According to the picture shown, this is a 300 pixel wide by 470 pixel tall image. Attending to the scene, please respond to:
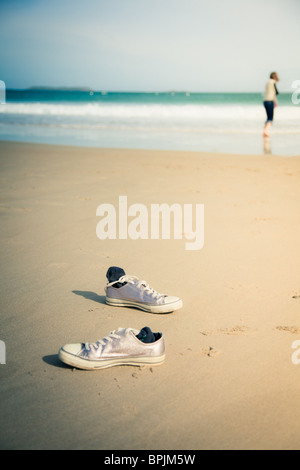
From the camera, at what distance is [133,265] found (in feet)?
11.8

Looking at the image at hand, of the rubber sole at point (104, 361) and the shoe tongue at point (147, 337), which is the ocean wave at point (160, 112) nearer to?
the shoe tongue at point (147, 337)

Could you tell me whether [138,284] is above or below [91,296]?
above

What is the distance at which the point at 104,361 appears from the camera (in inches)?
83.7

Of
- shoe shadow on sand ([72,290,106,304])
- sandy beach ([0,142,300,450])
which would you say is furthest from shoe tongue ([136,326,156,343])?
shoe shadow on sand ([72,290,106,304])

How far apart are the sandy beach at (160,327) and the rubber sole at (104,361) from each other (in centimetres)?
3

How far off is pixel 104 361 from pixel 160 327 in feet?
1.89

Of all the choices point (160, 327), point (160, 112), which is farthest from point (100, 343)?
point (160, 112)

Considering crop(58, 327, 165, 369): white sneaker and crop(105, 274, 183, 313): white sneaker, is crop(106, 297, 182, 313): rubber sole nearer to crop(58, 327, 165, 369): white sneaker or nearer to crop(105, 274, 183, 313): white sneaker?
crop(105, 274, 183, 313): white sneaker

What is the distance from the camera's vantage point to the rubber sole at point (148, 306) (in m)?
2.75

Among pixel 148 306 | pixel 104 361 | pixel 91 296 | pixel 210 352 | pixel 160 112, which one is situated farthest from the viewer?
pixel 160 112

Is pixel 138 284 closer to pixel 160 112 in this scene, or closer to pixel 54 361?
pixel 54 361

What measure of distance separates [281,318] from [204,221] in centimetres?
231

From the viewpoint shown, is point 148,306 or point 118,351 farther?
point 148,306

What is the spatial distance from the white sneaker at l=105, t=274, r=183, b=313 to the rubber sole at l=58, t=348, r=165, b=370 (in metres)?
0.59
